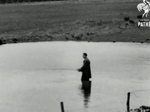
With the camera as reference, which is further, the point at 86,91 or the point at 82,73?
the point at 82,73

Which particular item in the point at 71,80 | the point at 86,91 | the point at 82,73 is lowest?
the point at 71,80

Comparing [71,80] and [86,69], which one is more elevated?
[86,69]

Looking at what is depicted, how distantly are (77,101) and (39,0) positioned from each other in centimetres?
12154

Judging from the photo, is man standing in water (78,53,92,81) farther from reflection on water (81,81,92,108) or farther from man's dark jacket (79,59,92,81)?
reflection on water (81,81,92,108)

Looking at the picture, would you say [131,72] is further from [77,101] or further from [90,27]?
[90,27]

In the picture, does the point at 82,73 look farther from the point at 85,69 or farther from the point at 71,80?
the point at 71,80

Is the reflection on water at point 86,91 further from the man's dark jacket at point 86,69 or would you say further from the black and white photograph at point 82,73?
the man's dark jacket at point 86,69

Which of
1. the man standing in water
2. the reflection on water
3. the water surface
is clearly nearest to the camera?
the water surface

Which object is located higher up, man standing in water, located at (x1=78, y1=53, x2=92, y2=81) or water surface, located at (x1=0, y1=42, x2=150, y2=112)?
man standing in water, located at (x1=78, y1=53, x2=92, y2=81)

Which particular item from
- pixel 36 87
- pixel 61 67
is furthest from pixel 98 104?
pixel 61 67

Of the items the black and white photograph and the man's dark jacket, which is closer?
the black and white photograph

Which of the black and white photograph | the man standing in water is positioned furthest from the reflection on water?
the man standing in water

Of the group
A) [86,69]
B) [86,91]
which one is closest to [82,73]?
[86,69]

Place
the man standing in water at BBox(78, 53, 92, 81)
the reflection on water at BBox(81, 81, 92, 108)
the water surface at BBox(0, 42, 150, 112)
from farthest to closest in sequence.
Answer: the man standing in water at BBox(78, 53, 92, 81) → the reflection on water at BBox(81, 81, 92, 108) → the water surface at BBox(0, 42, 150, 112)
